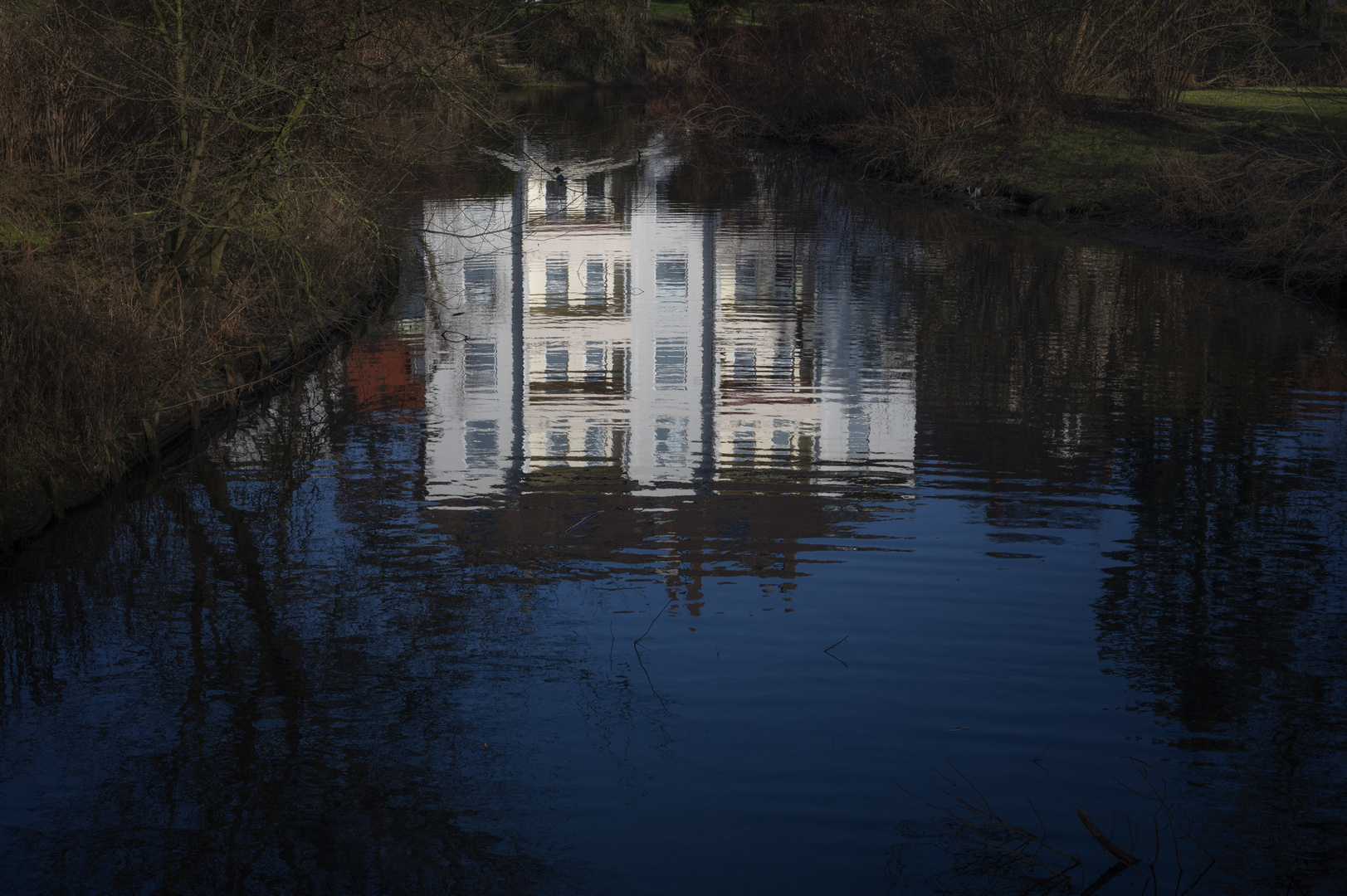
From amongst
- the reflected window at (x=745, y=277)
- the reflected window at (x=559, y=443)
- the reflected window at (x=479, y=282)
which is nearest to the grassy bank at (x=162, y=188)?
the reflected window at (x=559, y=443)

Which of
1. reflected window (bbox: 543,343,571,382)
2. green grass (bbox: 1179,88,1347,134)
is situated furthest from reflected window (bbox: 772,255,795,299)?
green grass (bbox: 1179,88,1347,134)

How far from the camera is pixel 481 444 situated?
1288 centimetres

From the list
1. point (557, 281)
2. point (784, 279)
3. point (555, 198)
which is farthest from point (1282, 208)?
point (555, 198)

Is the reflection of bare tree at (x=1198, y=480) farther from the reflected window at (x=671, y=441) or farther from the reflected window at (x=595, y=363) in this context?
the reflected window at (x=595, y=363)

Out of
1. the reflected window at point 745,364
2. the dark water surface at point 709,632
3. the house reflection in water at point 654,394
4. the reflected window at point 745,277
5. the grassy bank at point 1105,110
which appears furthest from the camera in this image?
the grassy bank at point 1105,110

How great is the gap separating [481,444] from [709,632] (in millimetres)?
4976

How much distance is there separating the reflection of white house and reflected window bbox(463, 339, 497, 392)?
4 cm

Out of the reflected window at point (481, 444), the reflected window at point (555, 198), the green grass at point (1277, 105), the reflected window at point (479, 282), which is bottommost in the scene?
A: the reflected window at point (481, 444)

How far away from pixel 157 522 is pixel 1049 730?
23.6ft

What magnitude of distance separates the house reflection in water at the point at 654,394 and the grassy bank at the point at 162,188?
1.94m

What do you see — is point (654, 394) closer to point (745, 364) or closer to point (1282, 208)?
point (745, 364)

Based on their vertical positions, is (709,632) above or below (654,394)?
below

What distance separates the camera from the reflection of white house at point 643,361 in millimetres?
12641

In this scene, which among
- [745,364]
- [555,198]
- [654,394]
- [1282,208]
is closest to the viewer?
[654,394]
